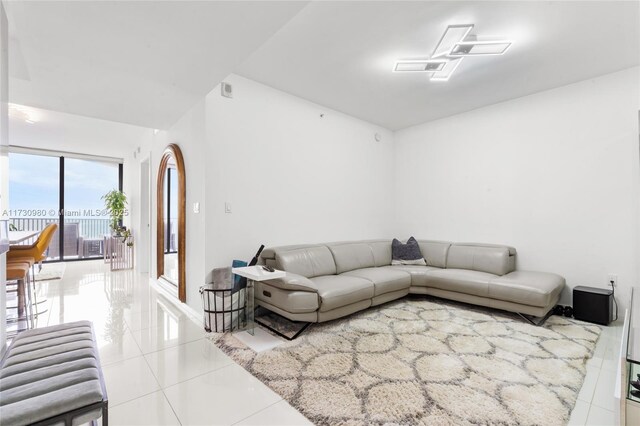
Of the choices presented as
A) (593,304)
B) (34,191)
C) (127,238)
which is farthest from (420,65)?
(34,191)

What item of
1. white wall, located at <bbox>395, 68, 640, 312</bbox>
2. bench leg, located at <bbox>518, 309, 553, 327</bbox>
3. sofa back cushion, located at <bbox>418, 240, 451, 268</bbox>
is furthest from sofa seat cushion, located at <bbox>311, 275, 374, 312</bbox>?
white wall, located at <bbox>395, 68, 640, 312</bbox>

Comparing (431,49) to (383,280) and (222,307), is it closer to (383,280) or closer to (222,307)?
(383,280)

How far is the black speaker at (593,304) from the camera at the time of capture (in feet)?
9.99

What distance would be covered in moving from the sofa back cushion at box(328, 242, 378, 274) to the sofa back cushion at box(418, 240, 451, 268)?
0.90 meters

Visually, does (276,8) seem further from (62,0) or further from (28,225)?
(28,225)

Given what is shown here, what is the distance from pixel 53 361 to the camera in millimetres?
1292

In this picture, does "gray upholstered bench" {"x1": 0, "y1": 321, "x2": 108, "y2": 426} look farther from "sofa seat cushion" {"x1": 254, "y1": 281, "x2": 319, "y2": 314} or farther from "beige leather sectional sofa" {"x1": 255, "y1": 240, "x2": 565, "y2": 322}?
"beige leather sectional sofa" {"x1": 255, "y1": 240, "x2": 565, "y2": 322}

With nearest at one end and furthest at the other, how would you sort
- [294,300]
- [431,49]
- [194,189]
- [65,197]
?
[294,300]
[431,49]
[194,189]
[65,197]

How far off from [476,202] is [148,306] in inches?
195

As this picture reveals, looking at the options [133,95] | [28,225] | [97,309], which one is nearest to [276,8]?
[133,95]

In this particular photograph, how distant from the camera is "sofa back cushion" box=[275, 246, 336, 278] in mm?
3318

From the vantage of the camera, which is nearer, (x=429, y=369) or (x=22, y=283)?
(x=429, y=369)

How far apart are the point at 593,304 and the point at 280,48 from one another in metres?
4.29

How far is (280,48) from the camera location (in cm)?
281
